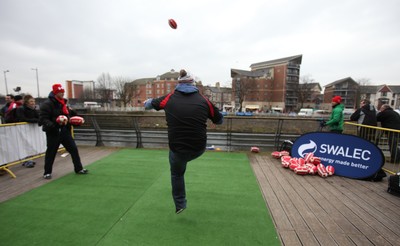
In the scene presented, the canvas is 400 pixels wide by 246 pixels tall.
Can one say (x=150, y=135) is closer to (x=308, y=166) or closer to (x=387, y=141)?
(x=308, y=166)

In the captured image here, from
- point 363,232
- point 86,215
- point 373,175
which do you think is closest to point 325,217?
point 363,232

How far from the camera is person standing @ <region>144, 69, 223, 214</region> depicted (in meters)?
A: 2.19

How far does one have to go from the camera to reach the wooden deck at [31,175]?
3.33 metres

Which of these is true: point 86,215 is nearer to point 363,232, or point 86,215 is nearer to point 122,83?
point 363,232

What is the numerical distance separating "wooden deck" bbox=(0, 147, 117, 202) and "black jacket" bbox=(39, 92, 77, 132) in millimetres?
1031

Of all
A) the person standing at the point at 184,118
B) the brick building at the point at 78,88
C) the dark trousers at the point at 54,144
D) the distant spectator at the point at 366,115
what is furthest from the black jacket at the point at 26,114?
the brick building at the point at 78,88

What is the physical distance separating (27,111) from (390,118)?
9533mm

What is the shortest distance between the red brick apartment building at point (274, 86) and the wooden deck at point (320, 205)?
5524cm

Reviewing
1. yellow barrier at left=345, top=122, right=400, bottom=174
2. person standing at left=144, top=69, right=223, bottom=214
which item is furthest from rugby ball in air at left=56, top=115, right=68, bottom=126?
yellow barrier at left=345, top=122, right=400, bottom=174

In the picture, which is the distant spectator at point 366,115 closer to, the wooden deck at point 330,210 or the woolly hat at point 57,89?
the wooden deck at point 330,210

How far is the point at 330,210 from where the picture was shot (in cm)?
280

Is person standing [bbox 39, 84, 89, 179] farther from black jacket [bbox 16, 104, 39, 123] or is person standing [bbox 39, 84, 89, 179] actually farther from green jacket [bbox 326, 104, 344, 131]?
green jacket [bbox 326, 104, 344, 131]

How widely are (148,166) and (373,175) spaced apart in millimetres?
4751

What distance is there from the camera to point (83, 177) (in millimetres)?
3949
